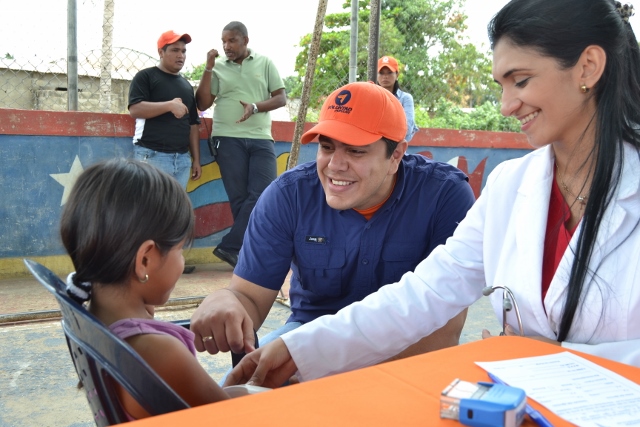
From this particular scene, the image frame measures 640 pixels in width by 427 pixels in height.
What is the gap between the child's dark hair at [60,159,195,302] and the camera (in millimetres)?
1470

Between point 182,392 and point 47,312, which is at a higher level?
point 182,392

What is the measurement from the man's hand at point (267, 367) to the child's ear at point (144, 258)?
0.39 metres

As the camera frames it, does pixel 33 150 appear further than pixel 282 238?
Yes

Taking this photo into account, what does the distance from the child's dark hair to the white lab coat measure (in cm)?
48

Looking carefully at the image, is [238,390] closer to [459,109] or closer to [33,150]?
[33,150]

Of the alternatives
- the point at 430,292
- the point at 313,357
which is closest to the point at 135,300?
the point at 313,357

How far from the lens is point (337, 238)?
233cm

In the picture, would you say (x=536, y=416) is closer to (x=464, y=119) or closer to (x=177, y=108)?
(x=177, y=108)

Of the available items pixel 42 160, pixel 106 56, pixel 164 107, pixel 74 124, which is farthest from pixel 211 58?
pixel 42 160

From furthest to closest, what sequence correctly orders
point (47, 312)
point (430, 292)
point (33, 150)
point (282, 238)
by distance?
point (33, 150) → point (47, 312) → point (282, 238) → point (430, 292)

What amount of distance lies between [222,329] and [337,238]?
559mm

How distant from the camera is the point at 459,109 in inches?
440

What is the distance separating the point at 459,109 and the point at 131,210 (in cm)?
1024

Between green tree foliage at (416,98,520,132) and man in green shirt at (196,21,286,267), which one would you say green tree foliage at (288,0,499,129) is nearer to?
green tree foliage at (416,98,520,132)
